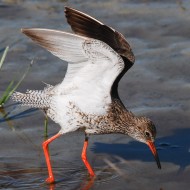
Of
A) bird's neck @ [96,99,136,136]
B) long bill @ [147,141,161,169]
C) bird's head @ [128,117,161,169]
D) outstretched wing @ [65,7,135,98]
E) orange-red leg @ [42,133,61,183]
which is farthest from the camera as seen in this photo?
bird's head @ [128,117,161,169]

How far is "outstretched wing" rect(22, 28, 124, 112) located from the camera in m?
7.87

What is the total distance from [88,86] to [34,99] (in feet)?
2.77

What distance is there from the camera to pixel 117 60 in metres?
8.04

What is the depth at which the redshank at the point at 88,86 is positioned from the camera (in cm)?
797

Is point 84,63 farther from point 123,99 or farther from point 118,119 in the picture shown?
point 123,99

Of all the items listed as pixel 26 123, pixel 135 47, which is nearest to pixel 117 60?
pixel 26 123

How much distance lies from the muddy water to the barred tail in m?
0.37

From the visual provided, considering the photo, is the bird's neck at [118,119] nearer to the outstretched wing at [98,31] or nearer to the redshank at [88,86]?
the redshank at [88,86]

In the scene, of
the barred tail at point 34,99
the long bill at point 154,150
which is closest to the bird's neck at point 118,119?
the long bill at point 154,150

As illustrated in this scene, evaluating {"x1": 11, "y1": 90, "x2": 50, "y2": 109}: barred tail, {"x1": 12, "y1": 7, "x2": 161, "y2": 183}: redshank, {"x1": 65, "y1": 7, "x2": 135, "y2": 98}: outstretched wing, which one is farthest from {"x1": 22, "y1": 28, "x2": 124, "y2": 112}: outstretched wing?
{"x1": 11, "y1": 90, "x2": 50, "y2": 109}: barred tail

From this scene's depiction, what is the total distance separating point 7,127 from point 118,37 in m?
1.88

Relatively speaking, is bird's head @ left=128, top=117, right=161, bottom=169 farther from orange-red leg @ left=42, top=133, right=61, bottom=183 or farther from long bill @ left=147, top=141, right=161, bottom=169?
orange-red leg @ left=42, top=133, right=61, bottom=183

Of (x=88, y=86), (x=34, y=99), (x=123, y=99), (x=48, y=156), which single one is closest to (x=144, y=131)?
(x=88, y=86)

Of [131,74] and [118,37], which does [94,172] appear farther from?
[131,74]
